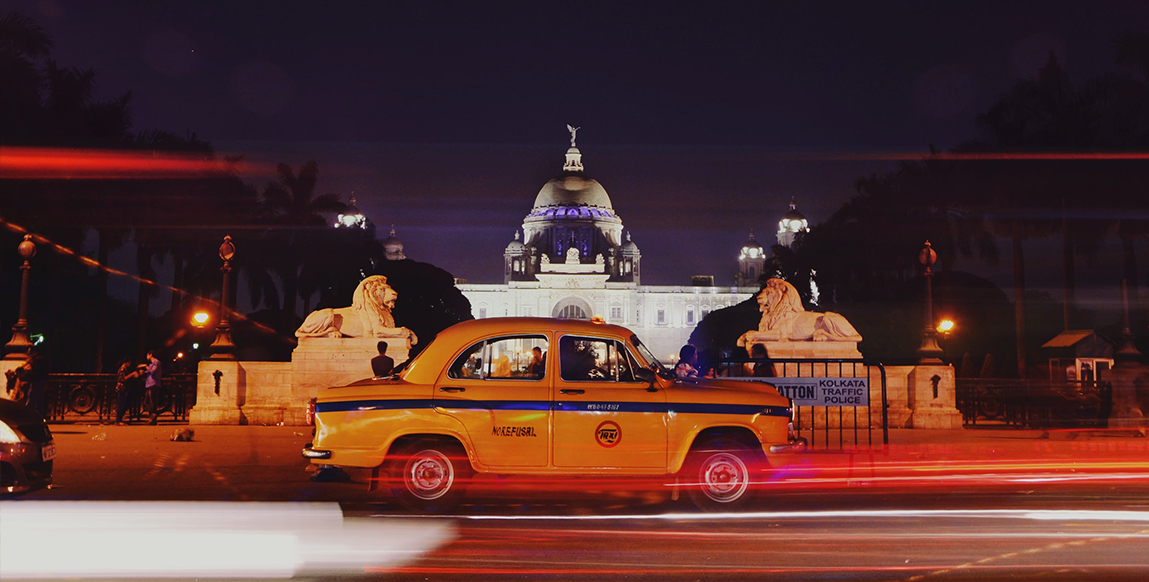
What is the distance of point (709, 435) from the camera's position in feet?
26.3

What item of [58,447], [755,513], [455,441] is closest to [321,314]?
[58,447]

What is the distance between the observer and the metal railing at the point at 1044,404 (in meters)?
17.9

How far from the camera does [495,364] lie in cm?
804

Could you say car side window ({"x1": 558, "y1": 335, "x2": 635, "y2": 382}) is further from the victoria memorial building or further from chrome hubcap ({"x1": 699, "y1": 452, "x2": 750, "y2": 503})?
the victoria memorial building

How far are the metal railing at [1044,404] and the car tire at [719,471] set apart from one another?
11816 millimetres

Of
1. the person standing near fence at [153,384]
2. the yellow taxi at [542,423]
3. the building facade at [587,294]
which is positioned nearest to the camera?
the yellow taxi at [542,423]

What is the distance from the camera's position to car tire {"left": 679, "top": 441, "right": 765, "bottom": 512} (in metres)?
7.99

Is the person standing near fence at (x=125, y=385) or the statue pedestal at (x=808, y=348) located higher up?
the statue pedestal at (x=808, y=348)

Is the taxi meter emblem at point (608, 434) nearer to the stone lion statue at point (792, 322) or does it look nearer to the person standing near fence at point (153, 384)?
the stone lion statue at point (792, 322)

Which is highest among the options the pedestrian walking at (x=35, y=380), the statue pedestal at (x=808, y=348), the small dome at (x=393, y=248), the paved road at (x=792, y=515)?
the small dome at (x=393, y=248)

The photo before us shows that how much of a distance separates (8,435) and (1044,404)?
1733cm

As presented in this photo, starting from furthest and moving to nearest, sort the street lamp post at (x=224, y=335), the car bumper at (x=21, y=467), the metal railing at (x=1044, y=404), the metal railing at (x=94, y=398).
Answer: the metal railing at (x=94, y=398) → the street lamp post at (x=224, y=335) → the metal railing at (x=1044, y=404) → the car bumper at (x=21, y=467)

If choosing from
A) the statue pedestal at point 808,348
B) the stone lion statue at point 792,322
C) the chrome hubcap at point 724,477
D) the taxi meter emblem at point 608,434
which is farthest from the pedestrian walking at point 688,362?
the stone lion statue at point 792,322

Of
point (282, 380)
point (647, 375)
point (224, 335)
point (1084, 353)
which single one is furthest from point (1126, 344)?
point (224, 335)
